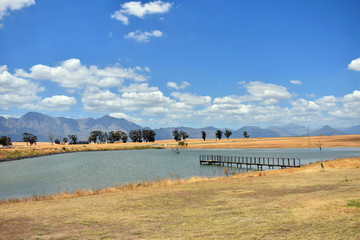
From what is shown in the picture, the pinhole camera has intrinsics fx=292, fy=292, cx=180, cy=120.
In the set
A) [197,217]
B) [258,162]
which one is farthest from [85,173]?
[197,217]

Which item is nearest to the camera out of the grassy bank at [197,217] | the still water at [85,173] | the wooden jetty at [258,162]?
the grassy bank at [197,217]

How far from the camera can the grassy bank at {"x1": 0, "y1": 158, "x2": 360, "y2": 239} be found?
13.3 m

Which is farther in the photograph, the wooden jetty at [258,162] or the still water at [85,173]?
the wooden jetty at [258,162]

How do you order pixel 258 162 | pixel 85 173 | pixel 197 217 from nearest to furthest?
pixel 197 217, pixel 85 173, pixel 258 162

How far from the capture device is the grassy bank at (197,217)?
1329 centimetres

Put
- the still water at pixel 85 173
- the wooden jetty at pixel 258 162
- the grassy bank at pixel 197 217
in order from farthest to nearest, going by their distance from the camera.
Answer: the wooden jetty at pixel 258 162, the still water at pixel 85 173, the grassy bank at pixel 197 217

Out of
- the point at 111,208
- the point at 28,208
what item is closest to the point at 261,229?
the point at 111,208

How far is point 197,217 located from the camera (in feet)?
55.7

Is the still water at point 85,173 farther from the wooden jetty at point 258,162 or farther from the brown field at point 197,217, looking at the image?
the brown field at point 197,217

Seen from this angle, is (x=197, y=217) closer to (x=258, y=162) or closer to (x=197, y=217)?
(x=197, y=217)

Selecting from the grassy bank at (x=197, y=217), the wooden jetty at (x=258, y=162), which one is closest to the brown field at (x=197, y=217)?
the grassy bank at (x=197, y=217)

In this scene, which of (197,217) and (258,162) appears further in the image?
(258,162)

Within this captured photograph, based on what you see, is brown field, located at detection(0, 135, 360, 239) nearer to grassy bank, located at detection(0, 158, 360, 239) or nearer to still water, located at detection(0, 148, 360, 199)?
grassy bank, located at detection(0, 158, 360, 239)

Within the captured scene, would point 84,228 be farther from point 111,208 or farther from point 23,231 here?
point 111,208
